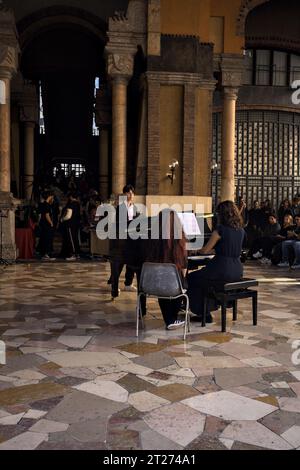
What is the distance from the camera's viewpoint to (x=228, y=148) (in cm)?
1750

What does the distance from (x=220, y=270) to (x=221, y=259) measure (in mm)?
131

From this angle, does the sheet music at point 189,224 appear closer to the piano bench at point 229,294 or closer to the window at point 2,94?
the piano bench at point 229,294

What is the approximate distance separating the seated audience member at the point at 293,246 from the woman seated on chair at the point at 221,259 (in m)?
6.73

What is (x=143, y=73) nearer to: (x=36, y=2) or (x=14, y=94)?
(x=36, y=2)

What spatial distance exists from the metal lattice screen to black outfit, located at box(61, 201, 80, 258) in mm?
9769

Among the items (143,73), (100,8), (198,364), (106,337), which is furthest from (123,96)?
(198,364)

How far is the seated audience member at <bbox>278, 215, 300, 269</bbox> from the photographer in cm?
1278

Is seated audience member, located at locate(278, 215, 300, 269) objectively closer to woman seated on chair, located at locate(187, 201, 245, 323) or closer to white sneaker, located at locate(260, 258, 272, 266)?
white sneaker, located at locate(260, 258, 272, 266)

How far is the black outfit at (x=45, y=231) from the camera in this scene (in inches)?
559

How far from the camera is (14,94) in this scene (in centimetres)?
2023

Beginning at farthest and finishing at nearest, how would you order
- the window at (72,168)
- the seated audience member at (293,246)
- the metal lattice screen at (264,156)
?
the window at (72,168) < the metal lattice screen at (264,156) < the seated audience member at (293,246)

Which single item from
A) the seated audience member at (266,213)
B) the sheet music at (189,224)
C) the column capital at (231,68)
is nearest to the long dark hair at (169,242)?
the sheet music at (189,224)

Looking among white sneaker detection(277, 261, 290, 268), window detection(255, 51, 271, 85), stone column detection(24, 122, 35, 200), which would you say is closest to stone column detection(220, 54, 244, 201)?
white sneaker detection(277, 261, 290, 268)

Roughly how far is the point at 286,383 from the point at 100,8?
48.8 ft
